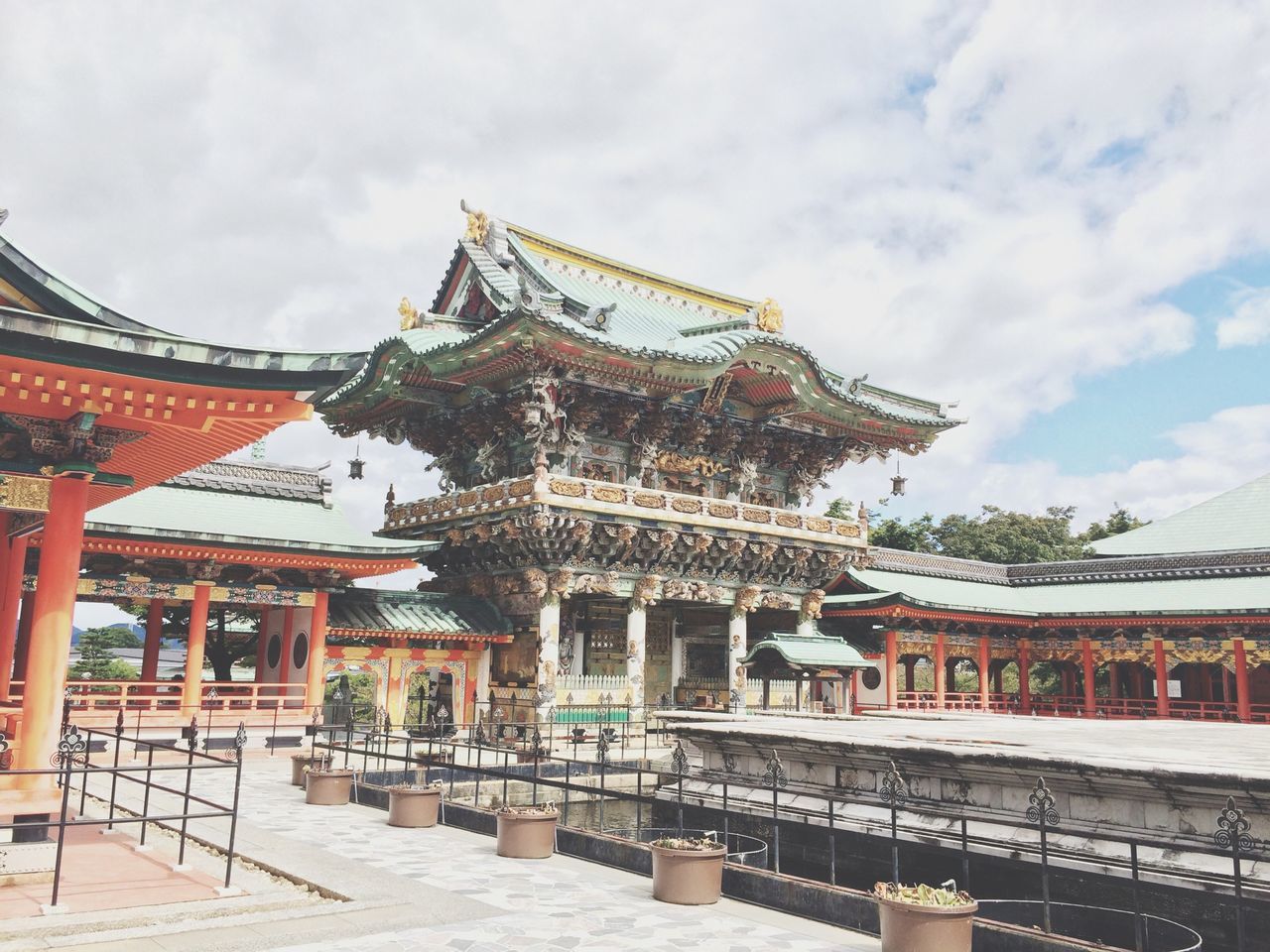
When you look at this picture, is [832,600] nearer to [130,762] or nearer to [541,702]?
[541,702]

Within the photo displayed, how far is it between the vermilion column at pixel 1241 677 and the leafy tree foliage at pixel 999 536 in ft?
92.3

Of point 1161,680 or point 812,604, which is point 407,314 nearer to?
point 812,604

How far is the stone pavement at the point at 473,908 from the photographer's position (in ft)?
28.3

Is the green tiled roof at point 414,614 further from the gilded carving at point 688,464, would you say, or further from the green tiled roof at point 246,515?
the gilded carving at point 688,464

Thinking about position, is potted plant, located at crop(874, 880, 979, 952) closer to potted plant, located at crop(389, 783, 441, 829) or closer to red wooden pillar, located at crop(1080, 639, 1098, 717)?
potted plant, located at crop(389, 783, 441, 829)

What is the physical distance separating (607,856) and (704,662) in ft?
79.1

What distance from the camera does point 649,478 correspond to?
105 feet

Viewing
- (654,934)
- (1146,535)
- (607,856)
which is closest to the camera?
(654,934)

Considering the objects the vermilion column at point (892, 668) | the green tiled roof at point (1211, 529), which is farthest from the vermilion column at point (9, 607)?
the green tiled roof at point (1211, 529)

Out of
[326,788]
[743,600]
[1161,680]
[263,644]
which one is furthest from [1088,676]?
[326,788]

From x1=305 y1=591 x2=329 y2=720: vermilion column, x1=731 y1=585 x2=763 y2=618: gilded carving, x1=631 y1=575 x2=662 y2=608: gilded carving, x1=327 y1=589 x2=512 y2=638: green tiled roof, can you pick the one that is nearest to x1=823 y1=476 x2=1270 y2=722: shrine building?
x1=731 y1=585 x2=763 y2=618: gilded carving

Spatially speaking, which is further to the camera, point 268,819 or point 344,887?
point 268,819

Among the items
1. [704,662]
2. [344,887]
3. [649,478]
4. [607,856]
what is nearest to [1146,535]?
[704,662]

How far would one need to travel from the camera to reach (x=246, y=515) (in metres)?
25.8
